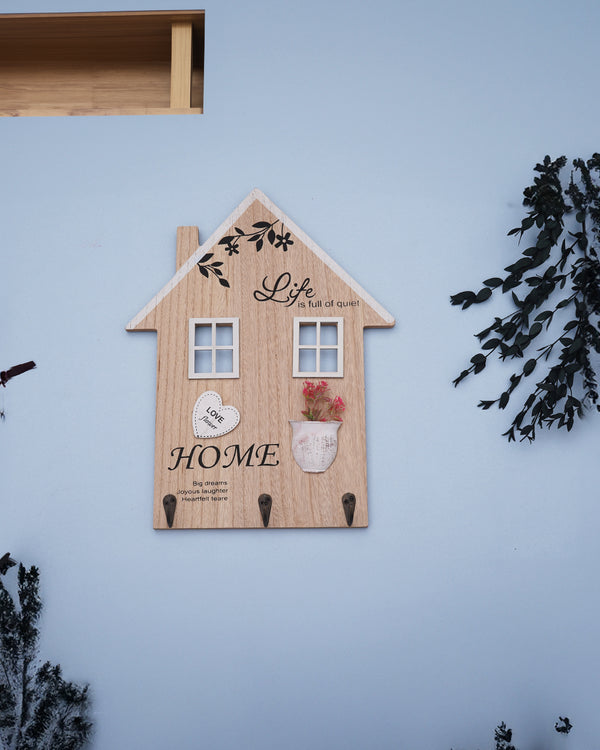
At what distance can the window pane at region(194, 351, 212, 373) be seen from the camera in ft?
6.10

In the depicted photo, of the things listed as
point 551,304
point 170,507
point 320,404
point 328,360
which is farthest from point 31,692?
point 551,304

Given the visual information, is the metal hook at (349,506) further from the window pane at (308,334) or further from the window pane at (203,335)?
the window pane at (203,335)

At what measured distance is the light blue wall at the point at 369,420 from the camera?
175 cm

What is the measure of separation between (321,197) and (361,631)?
1.28 metres

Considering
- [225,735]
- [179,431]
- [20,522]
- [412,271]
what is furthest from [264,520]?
[412,271]

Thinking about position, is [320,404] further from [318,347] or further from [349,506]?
[349,506]

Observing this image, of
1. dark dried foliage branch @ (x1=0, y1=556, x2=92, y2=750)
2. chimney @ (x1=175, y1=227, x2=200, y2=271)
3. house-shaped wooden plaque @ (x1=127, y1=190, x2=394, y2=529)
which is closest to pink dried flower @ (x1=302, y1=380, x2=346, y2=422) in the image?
house-shaped wooden plaque @ (x1=127, y1=190, x2=394, y2=529)

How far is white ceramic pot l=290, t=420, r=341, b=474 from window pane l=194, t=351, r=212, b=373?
31 cm

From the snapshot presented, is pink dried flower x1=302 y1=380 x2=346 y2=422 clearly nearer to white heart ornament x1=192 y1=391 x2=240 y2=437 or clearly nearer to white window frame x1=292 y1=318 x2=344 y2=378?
white window frame x1=292 y1=318 x2=344 y2=378

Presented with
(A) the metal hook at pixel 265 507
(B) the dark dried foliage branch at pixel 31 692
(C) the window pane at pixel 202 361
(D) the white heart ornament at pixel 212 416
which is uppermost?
(C) the window pane at pixel 202 361

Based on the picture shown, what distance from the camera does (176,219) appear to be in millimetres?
1940

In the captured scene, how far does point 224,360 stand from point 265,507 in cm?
44

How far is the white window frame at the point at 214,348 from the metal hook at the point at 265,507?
0.35 m

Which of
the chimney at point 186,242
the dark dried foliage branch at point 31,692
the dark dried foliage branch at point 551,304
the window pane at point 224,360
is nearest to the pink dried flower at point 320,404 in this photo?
the window pane at point 224,360
